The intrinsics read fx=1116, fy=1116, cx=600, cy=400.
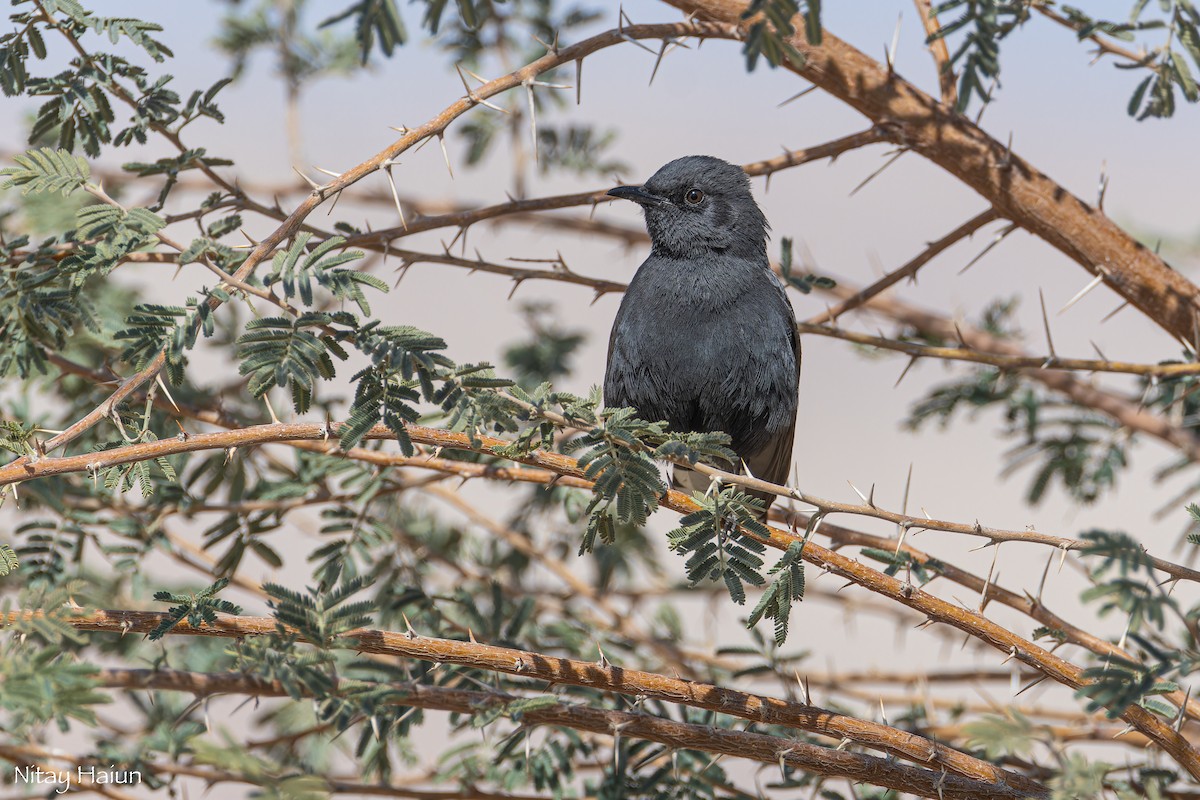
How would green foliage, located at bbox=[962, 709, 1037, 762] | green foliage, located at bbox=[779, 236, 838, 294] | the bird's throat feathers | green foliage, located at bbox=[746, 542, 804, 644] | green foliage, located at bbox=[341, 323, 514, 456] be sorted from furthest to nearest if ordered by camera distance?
the bird's throat feathers
green foliage, located at bbox=[779, 236, 838, 294]
green foliage, located at bbox=[746, 542, 804, 644]
green foliage, located at bbox=[341, 323, 514, 456]
green foliage, located at bbox=[962, 709, 1037, 762]

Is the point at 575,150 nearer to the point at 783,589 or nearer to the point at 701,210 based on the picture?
the point at 701,210

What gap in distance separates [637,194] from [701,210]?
32cm

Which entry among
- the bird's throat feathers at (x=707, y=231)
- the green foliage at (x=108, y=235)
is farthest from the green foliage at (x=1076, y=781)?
the bird's throat feathers at (x=707, y=231)

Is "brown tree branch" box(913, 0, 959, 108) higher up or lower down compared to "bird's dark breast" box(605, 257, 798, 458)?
higher up

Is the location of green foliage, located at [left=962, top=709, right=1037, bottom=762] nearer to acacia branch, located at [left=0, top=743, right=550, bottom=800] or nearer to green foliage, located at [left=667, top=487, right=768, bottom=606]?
green foliage, located at [left=667, top=487, right=768, bottom=606]

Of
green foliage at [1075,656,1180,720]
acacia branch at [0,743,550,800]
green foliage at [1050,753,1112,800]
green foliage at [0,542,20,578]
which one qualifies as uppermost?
green foliage at [1075,656,1180,720]

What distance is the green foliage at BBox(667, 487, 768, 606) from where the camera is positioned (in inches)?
110

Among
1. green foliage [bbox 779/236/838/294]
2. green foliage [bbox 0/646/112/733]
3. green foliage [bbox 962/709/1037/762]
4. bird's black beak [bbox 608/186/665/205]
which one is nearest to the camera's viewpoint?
green foliage [bbox 962/709/1037/762]

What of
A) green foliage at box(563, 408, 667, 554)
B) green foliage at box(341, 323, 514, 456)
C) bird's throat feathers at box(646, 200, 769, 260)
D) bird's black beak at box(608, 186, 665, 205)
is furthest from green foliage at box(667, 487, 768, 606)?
bird's throat feathers at box(646, 200, 769, 260)

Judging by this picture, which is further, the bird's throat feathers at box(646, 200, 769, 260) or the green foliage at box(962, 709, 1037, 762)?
the bird's throat feathers at box(646, 200, 769, 260)

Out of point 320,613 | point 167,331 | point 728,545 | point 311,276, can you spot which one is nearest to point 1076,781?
point 728,545

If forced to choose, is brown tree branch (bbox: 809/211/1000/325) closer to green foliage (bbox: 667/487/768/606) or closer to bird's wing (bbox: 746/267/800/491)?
bird's wing (bbox: 746/267/800/491)

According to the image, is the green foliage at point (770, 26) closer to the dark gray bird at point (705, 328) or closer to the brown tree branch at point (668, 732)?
the brown tree branch at point (668, 732)

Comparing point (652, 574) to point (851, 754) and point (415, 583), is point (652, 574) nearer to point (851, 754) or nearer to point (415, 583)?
Answer: point (415, 583)
